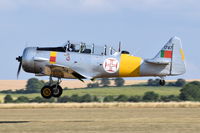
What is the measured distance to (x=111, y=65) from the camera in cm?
3020

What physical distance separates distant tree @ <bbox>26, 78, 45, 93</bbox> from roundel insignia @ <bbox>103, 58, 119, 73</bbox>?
270 feet

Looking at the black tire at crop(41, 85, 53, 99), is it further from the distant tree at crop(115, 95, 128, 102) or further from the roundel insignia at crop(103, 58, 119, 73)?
the distant tree at crop(115, 95, 128, 102)

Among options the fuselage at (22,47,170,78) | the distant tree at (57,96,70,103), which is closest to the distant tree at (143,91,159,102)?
the distant tree at (57,96,70,103)

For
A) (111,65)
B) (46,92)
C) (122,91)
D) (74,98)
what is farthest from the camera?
(122,91)

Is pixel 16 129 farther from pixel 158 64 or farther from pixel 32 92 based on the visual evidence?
pixel 32 92

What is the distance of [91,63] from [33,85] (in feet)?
287

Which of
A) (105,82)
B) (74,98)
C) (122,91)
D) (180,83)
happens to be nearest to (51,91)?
(74,98)

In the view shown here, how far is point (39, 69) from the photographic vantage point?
30234mm

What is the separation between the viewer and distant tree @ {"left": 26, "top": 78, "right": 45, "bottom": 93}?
113488 mm

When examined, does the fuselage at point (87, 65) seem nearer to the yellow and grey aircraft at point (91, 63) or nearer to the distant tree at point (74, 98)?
the yellow and grey aircraft at point (91, 63)

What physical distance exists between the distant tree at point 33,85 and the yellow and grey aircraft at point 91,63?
8178cm

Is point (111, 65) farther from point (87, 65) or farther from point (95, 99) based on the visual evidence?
point (95, 99)

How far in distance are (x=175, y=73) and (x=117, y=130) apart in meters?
4.20

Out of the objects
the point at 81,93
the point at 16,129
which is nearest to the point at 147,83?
the point at 81,93
